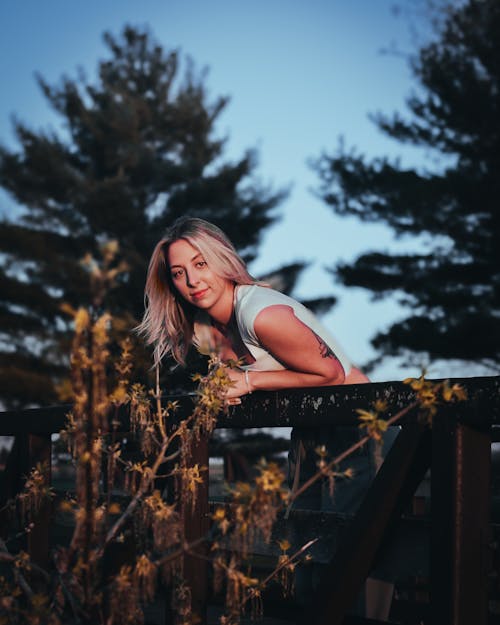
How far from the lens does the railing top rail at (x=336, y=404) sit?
2109 mm

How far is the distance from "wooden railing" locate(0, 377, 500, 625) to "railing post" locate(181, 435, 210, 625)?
57 cm

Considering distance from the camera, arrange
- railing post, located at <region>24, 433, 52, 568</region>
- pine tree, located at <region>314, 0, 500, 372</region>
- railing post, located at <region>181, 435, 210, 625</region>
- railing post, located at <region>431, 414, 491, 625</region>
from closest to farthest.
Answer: railing post, located at <region>431, 414, 491, 625</region>
railing post, located at <region>181, 435, 210, 625</region>
railing post, located at <region>24, 433, 52, 568</region>
pine tree, located at <region>314, 0, 500, 372</region>

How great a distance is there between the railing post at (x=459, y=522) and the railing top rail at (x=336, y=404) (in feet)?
0.27

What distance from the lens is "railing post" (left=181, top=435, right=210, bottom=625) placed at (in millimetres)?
2869

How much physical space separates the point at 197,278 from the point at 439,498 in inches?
61.5

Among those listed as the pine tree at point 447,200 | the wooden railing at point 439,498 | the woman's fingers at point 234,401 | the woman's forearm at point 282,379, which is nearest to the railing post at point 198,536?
the woman's fingers at point 234,401

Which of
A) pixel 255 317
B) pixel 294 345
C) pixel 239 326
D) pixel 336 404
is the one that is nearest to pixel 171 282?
pixel 239 326

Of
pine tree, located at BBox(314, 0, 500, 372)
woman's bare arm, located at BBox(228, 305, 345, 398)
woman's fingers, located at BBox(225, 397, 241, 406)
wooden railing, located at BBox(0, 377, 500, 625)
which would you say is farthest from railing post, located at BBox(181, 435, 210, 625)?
pine tree, located at BBox(314, 0, 500, 372)

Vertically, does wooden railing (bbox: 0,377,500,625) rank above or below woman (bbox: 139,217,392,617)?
below

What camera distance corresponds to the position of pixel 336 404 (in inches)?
97.4

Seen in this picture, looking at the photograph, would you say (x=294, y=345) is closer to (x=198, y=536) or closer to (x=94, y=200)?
(x=198, y=536)

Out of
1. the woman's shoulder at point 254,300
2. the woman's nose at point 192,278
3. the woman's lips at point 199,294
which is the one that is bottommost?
the woman's shoulder at point 254,300

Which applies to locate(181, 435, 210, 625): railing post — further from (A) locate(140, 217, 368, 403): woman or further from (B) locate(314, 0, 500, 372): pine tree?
(B) locate(314, 0, 500, 372): pine tree

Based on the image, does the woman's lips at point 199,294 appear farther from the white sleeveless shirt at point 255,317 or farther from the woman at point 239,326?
the white sleeveless shirt at point 255,317
